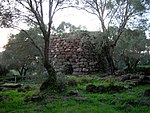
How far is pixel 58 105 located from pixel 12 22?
7.02 meters

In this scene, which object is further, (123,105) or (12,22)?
(12,22)

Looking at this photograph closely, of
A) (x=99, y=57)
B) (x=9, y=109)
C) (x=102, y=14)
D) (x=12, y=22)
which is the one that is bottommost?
(x=9, y=109)

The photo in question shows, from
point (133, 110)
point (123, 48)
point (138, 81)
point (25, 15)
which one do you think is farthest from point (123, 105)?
point (123, 48)

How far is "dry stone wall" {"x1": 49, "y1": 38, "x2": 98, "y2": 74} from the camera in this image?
1057 inches

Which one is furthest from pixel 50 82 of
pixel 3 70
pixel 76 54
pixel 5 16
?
pixel 3 70

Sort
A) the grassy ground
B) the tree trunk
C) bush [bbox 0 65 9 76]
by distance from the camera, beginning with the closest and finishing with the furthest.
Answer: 1. the grassy ground
2. the tree trunk
3. bush [bbox 0 65 9 76]

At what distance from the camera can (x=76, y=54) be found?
2756 centimetres

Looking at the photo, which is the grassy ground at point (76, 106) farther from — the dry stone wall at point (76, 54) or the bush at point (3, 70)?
the bush at point (3, 70)

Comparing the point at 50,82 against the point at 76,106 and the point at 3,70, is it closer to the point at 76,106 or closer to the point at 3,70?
the point at 76,106

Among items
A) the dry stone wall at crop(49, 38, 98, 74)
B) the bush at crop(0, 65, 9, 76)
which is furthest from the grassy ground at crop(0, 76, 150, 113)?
the bush at crop(0, 65, 9, 76)

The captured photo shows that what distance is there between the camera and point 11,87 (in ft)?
59.7

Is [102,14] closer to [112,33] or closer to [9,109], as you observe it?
[112,33]

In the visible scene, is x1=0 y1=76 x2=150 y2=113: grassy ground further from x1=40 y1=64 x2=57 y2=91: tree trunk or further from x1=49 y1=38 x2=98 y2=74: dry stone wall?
x1=49 y1=38 x2=98 y2=74: dry stone wall

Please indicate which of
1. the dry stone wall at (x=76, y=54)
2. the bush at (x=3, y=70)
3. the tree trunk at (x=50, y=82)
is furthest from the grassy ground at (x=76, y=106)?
the bush at (x=3, y=70)
